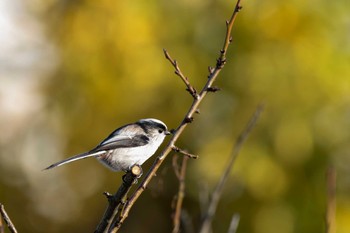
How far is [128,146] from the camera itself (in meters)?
3.93

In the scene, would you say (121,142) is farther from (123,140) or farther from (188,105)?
(188,105)

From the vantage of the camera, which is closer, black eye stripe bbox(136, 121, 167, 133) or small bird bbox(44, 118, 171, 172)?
small bird bbox(44, 118, 171, 172)

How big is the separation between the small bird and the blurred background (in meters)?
4.45

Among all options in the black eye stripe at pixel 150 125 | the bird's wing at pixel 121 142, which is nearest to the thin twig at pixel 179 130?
the bird's wing at pixel 121 142

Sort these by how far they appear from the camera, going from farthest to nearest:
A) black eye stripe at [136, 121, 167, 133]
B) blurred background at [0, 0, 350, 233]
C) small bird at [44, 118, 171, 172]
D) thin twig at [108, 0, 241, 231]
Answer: blurred background at [0, 0, 350, 233] → black eye stripe at [136, 121, 167, 133] → small bird at [44, 118, 171, 172] → thin twig at [108, 0, 241, 231]

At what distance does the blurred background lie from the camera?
28.6ft

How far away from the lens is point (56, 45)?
1009cm

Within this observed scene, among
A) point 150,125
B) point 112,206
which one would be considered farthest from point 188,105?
point 112,206

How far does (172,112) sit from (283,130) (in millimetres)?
1582

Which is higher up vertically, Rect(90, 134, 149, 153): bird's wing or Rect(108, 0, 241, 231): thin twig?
Rect(108, 0, 241, 231): thin twig

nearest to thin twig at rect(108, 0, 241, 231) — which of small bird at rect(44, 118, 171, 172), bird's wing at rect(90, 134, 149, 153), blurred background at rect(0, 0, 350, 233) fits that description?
small bird at rect(44, 118, 171, 172)

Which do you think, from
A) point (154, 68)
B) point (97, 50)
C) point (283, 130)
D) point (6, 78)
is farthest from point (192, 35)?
point (6, 78)

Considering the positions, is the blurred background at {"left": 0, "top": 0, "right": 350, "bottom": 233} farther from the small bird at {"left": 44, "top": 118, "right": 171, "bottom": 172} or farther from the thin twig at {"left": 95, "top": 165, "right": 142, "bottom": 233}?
the thin twig at {"left": 95, "top": 165, "right": 142, "bottom": 233}

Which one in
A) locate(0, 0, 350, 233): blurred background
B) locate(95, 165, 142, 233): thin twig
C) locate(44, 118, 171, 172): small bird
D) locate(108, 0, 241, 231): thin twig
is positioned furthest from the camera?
locate(0, 0, 350, 233): blurred background
